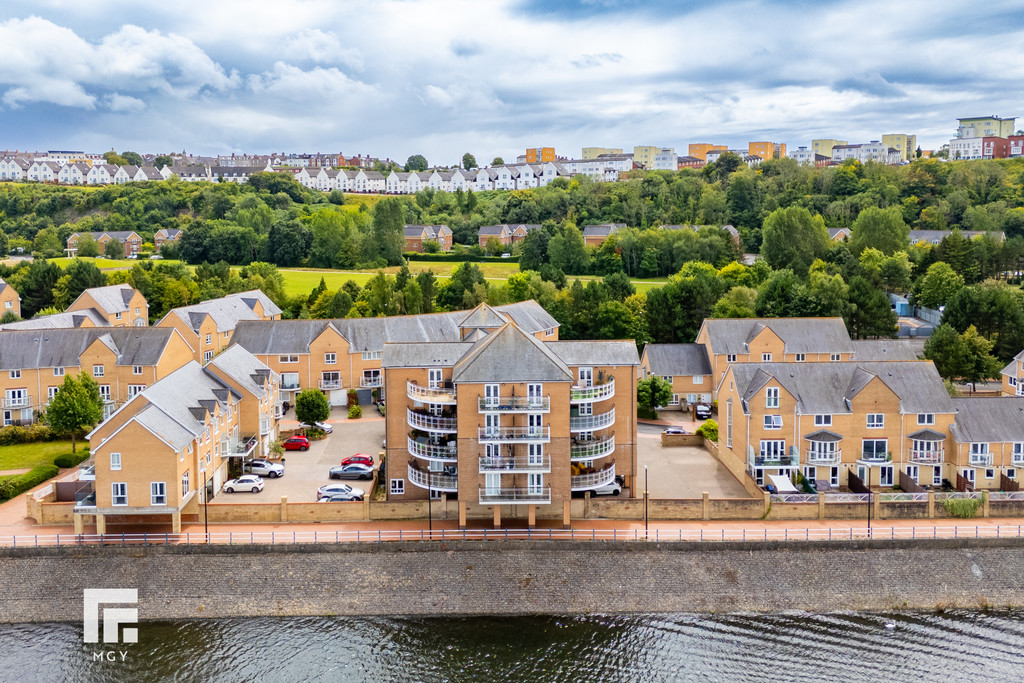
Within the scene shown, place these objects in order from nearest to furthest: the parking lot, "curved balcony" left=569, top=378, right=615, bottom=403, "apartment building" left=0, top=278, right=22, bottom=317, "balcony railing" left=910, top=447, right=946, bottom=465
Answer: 1. "curved balcony" left=569, top=378, right=615, bottom=403
2. the parking lot
3. "balcony railing" left=910, top=447, right=946, bottom=465
4. "apartment building" left=0, top=278, right=22, bottom=317

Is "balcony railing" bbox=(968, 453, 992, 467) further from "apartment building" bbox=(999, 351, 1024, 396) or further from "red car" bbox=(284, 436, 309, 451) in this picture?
"red car" bbox=(284, 436, 309, 451)

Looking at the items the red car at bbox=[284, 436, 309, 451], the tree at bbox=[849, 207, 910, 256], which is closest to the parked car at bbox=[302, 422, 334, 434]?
the red car at bbox=[284, 436, 309, 451]

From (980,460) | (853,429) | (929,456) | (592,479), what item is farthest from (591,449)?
(980,460)

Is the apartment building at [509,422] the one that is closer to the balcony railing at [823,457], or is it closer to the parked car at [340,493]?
the parked car at [340,493]

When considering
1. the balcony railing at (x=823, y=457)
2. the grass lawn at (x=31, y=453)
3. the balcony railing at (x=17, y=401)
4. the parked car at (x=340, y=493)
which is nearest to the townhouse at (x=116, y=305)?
the balcony railing at (x=17, y=401)

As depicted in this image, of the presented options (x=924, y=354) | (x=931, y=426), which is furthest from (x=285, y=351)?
(x=924, y=354)

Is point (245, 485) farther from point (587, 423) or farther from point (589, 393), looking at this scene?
point (589, 393)
